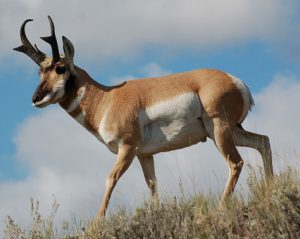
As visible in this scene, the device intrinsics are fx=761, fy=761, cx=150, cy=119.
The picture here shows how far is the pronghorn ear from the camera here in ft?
39.1

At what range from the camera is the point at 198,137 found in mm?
11117

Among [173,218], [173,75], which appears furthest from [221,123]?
[173,218]

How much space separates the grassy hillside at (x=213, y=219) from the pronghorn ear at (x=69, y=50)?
3286 mm

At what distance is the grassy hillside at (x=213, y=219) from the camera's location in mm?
7816

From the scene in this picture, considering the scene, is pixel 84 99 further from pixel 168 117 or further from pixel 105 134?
pixel 168 117

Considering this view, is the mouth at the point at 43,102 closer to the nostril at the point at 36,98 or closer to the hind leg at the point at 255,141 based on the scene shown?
the nostril at the point at 36,98

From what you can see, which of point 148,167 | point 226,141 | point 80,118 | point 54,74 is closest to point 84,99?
point 80,118

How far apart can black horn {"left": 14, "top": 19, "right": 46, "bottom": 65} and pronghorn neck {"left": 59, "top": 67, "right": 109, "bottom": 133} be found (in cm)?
66

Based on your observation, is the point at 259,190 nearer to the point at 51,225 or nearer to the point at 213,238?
the point at 213,238

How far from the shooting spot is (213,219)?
8.57 m

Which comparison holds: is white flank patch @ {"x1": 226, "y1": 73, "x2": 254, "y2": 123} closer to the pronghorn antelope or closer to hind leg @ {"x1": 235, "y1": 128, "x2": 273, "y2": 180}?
the pronghorn antelope

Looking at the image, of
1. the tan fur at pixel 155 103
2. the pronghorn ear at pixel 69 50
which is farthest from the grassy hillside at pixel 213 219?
the pronghorn ear at pixel 69 50

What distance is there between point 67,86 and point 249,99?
2.83m

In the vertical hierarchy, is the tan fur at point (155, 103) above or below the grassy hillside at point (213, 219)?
above
